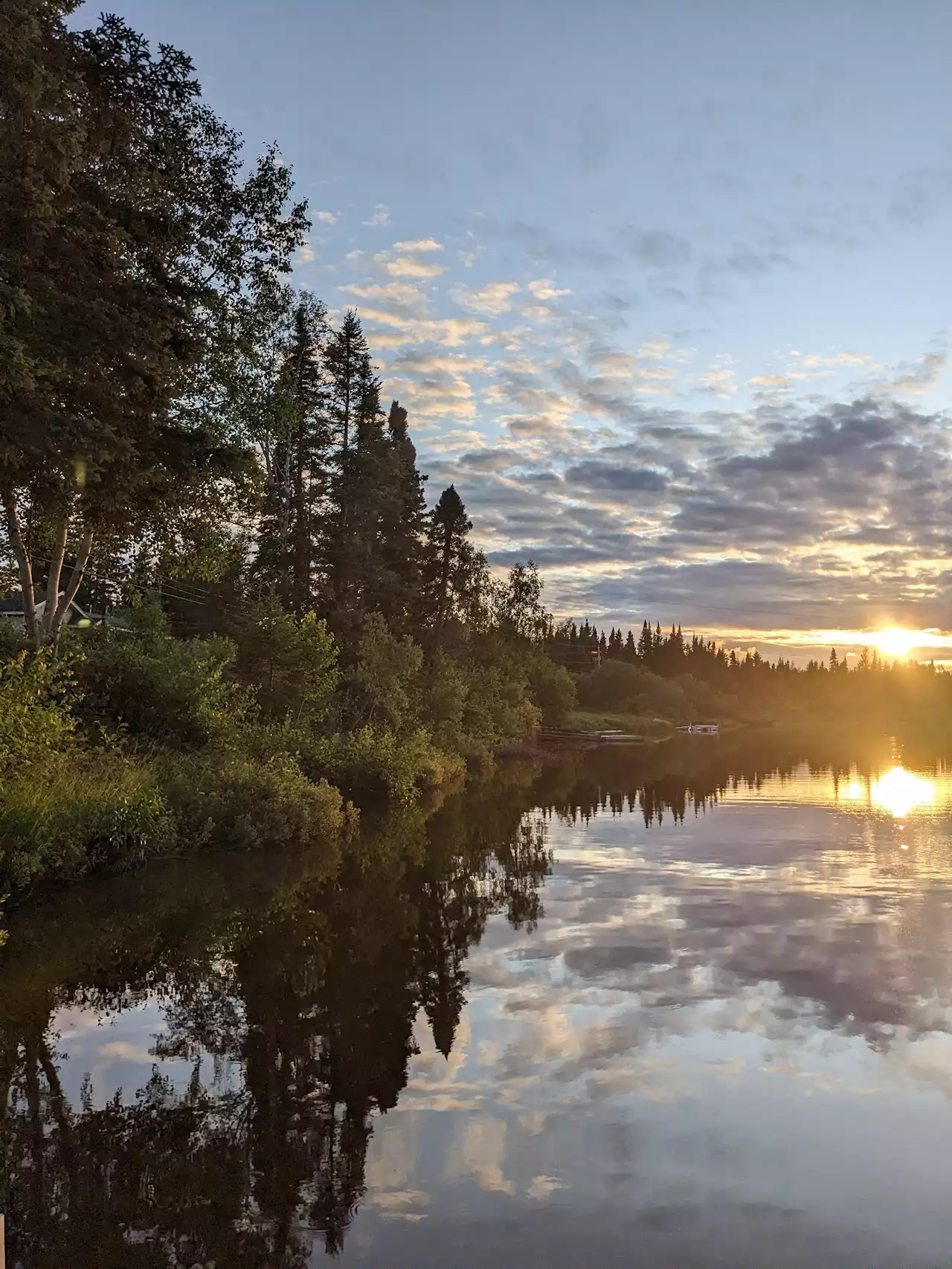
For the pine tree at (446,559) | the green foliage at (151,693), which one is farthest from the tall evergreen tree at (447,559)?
the green foliage at (151,693)

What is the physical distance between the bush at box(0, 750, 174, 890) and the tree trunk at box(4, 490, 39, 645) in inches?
131

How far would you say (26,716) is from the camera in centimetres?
1705

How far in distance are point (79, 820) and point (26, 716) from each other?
84.9 inches

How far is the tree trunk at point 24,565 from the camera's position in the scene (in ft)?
66.5

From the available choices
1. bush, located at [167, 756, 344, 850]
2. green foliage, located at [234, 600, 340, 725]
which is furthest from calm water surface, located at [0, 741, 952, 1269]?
green foliage, located at [234, 600, 340, 725]

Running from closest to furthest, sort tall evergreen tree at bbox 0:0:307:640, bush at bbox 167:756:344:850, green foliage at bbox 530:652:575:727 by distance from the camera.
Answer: tall evergreen tree at bbox 0:0:307:640 < bush at bbox 167:756:344:850 < green foliage at bbox 530:652:575:727

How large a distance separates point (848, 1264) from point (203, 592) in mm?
51937

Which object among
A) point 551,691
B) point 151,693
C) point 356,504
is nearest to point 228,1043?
point 151,693

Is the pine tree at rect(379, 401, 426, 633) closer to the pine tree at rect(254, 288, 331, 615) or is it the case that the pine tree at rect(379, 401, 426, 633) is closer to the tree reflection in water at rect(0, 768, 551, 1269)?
the pine tree at rect(254, 288, 331, 615)

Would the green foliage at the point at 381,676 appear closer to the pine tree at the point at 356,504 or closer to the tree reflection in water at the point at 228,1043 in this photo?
the pine tree at the point at 356,504

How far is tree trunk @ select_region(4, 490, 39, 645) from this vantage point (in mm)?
20266

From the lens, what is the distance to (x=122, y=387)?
17.7 metres

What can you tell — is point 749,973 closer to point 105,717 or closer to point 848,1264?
point 848,1264

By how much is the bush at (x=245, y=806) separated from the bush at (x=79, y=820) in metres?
1.02
